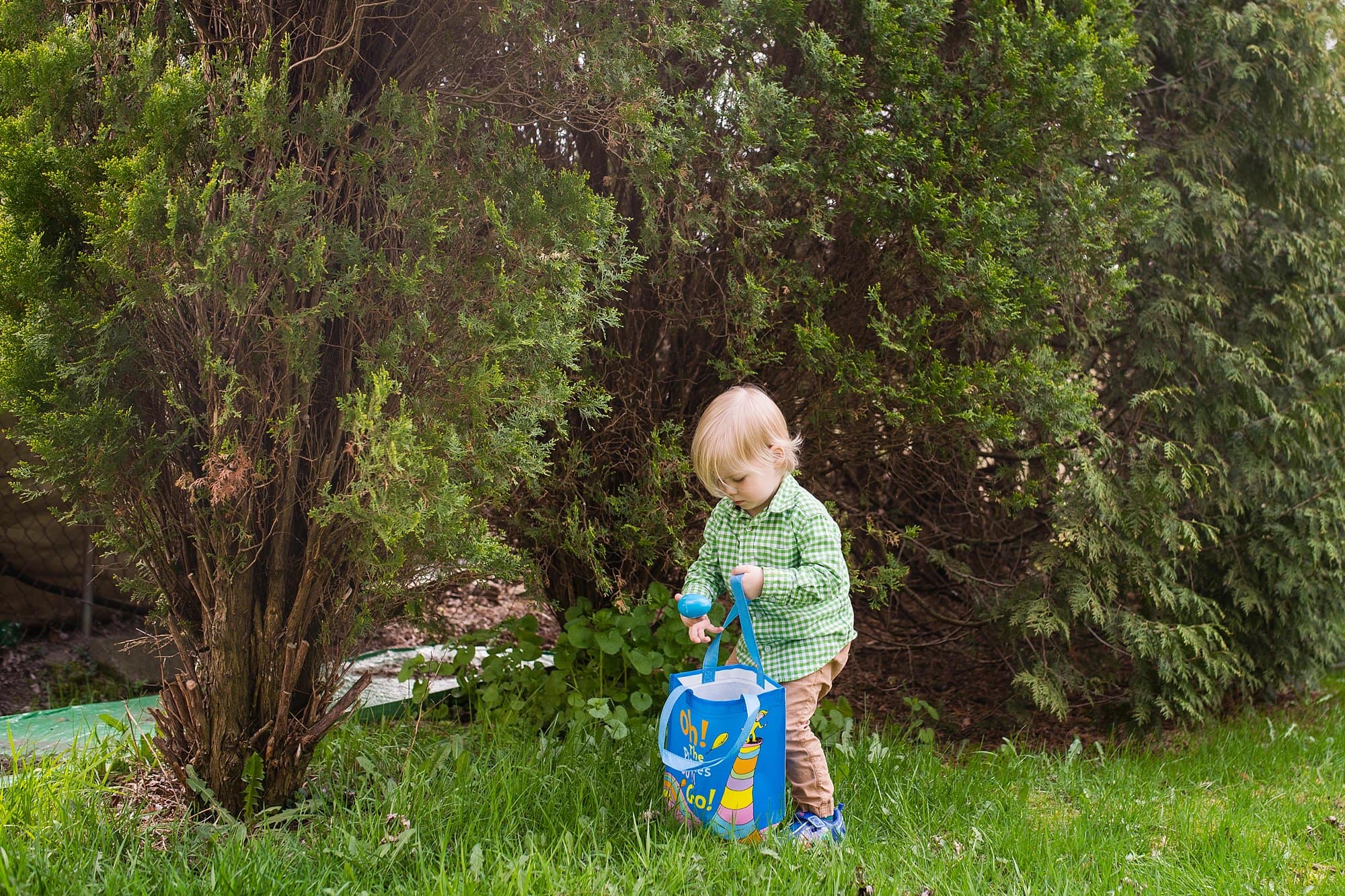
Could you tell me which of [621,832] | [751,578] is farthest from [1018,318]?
[621,832]

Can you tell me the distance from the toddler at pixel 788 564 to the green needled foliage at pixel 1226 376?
58.8 inches

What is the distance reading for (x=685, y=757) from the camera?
2566mm

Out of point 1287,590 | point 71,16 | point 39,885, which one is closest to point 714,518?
point 39,885

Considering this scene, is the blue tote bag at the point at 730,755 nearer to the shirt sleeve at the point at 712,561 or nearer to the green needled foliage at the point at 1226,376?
the shirt sleeve at the point at 712,561

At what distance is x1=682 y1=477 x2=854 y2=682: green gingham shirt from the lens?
2734 millimetres

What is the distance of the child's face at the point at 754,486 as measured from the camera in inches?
109

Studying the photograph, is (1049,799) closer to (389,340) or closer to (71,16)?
(389,340)

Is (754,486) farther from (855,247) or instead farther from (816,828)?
(855,247)

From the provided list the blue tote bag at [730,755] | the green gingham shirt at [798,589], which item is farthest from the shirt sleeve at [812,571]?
the blue tote bag at [730,755]

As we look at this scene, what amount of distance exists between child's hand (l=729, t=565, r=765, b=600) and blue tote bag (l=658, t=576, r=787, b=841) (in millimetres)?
13

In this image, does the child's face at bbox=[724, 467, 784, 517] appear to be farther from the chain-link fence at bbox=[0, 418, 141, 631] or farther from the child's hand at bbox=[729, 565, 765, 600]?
the chain-link fence at bbox=[0, 418, 141, 631]

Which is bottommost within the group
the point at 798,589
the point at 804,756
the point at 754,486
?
the point at 804,756

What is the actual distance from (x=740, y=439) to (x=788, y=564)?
1.30 ft

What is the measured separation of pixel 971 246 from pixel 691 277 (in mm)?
962
